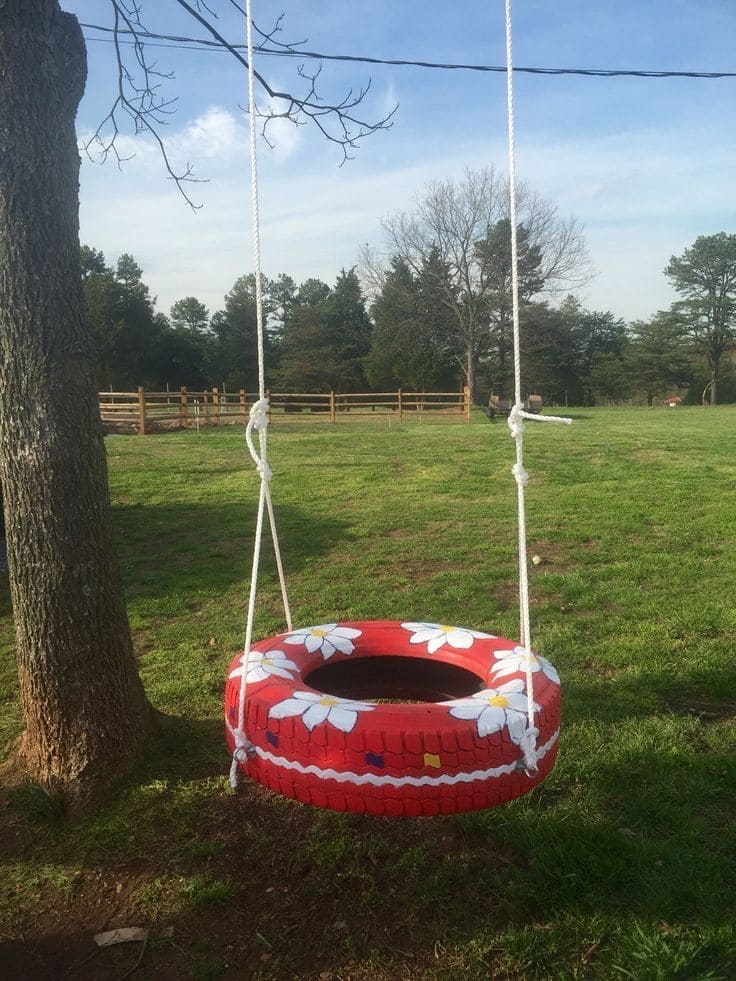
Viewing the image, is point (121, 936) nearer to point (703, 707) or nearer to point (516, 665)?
point (516, 665)

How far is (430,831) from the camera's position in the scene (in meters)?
2.61

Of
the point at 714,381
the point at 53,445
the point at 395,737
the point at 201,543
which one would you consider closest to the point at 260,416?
→ the point at 53,445

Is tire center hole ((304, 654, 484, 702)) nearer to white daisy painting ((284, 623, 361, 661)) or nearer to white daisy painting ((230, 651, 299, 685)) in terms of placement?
white daisy painting ((284, 623, 361, 661))

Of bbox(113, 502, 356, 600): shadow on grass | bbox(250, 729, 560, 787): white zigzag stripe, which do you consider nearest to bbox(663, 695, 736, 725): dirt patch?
bbox(250, 729, 560, 787): white zigzag stripe

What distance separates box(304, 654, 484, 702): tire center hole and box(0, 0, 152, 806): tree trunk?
0.81 meters

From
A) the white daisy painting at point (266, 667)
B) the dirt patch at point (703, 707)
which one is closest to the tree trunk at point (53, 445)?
the white daisy painting at point (266, 667)

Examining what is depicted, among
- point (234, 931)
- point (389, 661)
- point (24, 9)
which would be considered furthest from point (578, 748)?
point (24, 9)

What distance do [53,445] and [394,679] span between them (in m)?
1.56

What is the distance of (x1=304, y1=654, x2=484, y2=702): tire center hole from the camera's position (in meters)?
2.78

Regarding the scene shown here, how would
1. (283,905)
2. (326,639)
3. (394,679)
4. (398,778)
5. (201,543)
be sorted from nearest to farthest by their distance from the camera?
(398,778) → (283,905) → (326,639) → (394,679) → (201,543)

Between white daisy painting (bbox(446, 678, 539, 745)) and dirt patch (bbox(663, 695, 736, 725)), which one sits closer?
white daisy painting (bbox(446, 678, 539, 745))

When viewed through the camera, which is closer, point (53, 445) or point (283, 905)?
point (283, 905)

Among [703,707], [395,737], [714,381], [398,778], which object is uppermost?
[714,381]

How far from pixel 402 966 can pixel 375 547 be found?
4.57 metres
